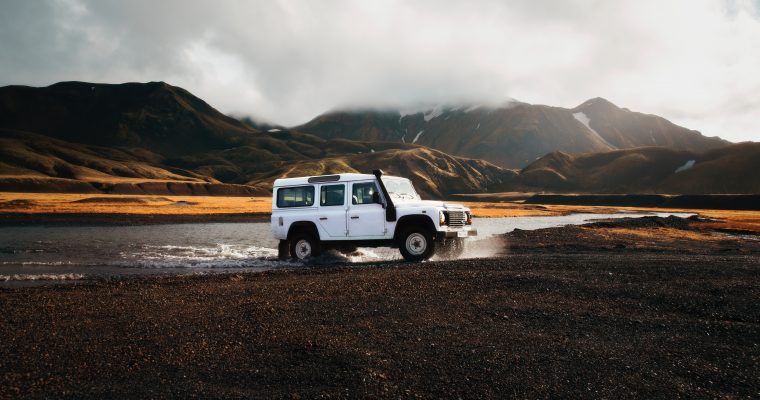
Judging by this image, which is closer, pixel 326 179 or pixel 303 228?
pixel 326 179

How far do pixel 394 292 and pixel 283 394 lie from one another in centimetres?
562

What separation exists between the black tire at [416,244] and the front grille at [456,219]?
1187mm

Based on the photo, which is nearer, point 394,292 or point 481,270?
point 394,292

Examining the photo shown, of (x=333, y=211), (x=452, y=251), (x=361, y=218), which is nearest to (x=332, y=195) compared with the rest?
(x=333, y=211)

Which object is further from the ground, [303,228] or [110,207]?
[303,228]

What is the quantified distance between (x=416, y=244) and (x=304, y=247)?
4.82 meters

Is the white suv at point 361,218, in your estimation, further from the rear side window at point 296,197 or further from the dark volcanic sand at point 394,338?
the dark volcanic sand at point 394,338

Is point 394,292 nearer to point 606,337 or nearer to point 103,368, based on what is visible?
point 606,337

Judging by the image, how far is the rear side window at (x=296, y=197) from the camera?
60.2 feet

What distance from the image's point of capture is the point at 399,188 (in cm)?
1816

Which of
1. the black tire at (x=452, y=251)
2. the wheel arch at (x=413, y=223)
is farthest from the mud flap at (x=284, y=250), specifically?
the black tire at (x=452, y=251)

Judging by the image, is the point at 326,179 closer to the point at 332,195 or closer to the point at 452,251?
the point at 332,195

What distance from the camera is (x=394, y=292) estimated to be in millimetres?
10508

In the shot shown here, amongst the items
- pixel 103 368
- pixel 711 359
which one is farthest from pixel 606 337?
pixel 103 368
